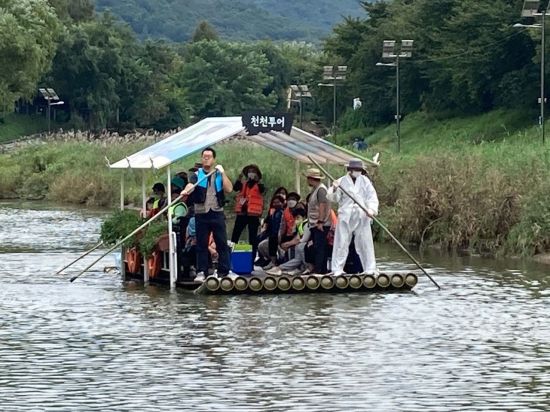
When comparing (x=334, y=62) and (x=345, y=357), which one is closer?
(x=345, y=357)

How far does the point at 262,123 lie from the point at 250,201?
2.18 metres

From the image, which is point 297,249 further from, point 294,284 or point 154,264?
point 154,264

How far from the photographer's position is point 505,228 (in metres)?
28.1

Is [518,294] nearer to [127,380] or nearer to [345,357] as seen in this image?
[345,357]

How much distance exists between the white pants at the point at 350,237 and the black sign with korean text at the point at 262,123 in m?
1.52

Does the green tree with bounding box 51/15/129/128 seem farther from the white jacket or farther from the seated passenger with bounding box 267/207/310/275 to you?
the white jacket

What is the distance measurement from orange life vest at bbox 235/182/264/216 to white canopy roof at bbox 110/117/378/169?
77 centimetres

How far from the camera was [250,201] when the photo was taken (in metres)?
23.2

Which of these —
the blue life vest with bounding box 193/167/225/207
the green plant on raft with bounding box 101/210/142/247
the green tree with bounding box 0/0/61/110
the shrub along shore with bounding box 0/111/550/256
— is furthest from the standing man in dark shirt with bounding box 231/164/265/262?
the green tree with bounding box 0/0/61/110

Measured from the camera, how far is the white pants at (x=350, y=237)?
2123 centimetres

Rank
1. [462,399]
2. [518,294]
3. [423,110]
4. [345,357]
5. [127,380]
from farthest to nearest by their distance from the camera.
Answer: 1. [423,110]
2. [518,294]
3. [345,357]
4. [127,380]
5. [462,399]

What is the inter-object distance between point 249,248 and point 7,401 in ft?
29.7

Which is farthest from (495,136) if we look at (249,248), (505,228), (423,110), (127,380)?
(127,380)

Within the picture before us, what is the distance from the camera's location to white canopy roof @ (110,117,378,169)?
21.5m
